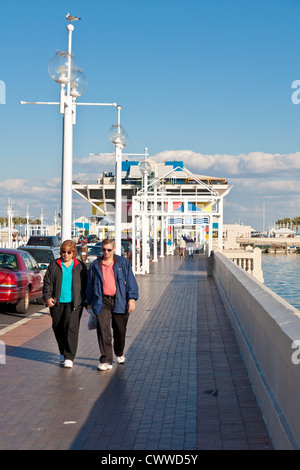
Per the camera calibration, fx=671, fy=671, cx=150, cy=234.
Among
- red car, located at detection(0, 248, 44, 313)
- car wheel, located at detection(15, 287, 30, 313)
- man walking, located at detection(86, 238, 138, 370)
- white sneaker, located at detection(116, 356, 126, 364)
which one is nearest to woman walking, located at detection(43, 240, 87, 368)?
man walking, located at detection(86, 238, 138, 370)

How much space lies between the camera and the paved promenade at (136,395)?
5805 mm

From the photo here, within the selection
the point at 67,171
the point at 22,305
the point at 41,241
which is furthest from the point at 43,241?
the point at 67,171

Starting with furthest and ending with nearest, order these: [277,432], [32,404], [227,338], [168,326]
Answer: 1. [168,326]
2. [227,338]
3. [32,404]
4. [277,432]

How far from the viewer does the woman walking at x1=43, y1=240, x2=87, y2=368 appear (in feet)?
29.1

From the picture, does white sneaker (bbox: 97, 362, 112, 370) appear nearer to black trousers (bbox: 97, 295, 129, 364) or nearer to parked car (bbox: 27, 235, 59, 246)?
black trousers (bbox: 97, 295, 129, 364)

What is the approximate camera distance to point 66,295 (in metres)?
8.91

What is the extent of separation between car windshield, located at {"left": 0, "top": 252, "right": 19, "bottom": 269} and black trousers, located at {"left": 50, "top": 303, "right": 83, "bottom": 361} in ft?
23.9

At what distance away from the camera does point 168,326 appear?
1302cm

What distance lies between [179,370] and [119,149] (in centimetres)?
1465

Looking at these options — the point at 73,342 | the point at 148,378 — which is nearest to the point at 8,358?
the point at 73,342

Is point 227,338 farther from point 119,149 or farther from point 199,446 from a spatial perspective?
point 119,149

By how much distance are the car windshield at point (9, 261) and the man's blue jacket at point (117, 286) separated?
24.9 feet

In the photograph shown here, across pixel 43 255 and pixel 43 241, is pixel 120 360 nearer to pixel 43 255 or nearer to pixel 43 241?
pixel 43 255

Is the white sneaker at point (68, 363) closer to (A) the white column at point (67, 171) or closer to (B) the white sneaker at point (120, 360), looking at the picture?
(B) the white sneaker at point (120, 360)
